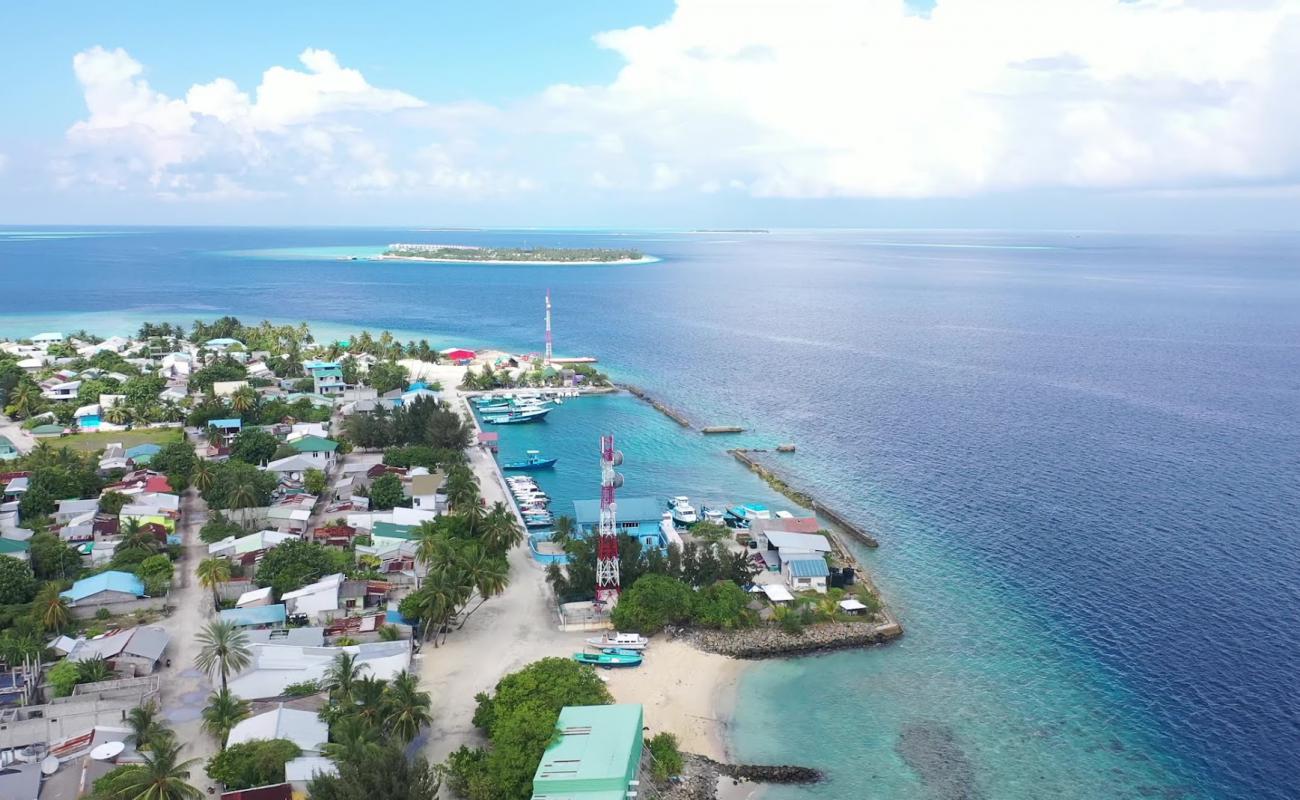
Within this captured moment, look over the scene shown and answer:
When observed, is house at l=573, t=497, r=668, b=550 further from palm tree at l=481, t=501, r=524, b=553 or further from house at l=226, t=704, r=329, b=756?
house at l=226, t=704, r=329, b=756

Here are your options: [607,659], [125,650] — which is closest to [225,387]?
[125,650]

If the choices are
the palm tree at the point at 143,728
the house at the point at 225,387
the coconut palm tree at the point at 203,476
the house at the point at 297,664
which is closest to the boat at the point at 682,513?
the house at the point at 297,664

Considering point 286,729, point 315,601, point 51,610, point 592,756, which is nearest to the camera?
point 592,756

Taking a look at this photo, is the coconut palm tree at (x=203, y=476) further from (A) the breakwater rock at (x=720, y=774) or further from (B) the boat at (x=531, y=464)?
(A) the breakwater rock at (x=720, y=774)

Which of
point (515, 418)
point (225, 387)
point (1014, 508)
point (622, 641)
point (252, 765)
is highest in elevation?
point (225, 387)

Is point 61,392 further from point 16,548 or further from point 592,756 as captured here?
point 592,756

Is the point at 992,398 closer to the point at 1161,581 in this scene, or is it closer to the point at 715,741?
the point at 1161,581

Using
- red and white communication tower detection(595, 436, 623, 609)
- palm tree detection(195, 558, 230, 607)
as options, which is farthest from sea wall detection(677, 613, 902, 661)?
palm tree detection(195, 558, 230, 607)
